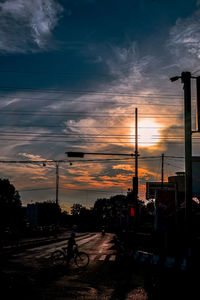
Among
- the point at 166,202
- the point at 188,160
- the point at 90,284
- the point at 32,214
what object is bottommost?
the point at 90,284

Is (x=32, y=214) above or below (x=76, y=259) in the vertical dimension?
above

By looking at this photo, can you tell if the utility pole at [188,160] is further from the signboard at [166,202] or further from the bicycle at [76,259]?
the signboard at [166,202]

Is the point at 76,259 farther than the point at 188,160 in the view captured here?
Yes

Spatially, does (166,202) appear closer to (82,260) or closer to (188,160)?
(188,160)

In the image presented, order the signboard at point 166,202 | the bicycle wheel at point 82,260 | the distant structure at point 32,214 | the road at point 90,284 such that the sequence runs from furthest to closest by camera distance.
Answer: the distant structure at point 32,214 → the signboard at point 166,202 → the bicycle wheel at point 82,260 → the road at point 90,284

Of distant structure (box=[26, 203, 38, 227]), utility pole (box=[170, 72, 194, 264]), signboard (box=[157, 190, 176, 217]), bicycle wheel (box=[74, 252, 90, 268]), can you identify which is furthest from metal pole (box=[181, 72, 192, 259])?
distant structure (box=[26, 203, 38, 227])

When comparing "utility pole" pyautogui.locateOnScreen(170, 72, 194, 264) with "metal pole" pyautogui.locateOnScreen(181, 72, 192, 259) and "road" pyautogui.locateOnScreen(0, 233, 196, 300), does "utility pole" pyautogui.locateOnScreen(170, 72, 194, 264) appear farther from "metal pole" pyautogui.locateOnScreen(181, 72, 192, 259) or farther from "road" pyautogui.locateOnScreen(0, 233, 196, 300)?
"road" pyautogui.locateOnScreen(0, 233, 196, 300)

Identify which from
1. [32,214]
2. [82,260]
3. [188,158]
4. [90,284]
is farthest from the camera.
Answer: [32,214]

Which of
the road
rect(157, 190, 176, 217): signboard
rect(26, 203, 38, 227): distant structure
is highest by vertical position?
rect(157, 190, 176, 217): signboard

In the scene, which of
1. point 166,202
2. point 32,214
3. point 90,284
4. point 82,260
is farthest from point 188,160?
point 32,214

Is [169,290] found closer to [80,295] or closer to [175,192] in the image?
[80,295]

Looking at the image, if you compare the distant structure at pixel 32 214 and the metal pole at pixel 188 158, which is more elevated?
the metal pole at pixel 188 158

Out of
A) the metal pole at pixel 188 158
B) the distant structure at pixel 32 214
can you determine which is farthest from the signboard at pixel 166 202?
the distant structure at pixel 32 214

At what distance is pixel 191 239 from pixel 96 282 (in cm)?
428
